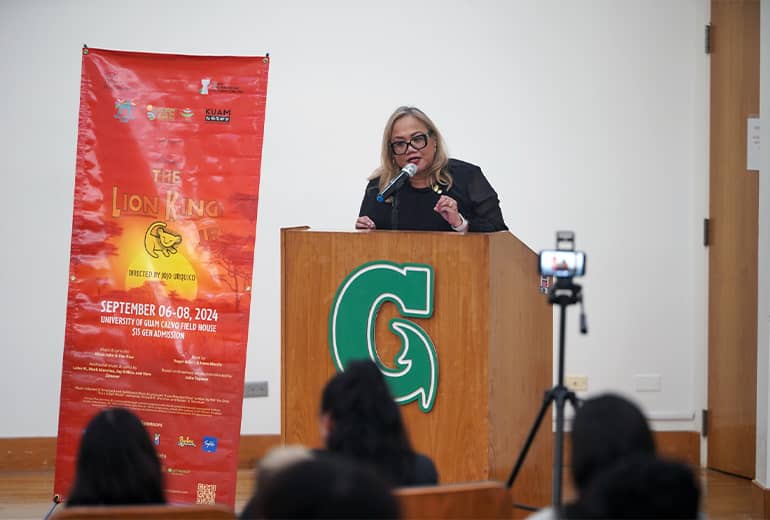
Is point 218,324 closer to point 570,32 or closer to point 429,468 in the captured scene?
point 429,468

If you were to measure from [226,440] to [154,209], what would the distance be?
36.4 inches

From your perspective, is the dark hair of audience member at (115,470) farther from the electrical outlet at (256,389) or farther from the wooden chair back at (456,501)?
the electrical outlet at (256,389)

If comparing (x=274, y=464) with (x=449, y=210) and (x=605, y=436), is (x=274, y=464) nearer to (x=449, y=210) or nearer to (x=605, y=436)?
(x=605, y=436)

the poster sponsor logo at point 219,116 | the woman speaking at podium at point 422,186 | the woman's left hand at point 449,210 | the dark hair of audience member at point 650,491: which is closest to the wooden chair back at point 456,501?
the dark hair of audience member at point 650,491

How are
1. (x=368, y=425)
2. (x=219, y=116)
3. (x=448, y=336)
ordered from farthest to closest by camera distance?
(x=219, y=116), (x=448, y=336), (x=368, y=425)

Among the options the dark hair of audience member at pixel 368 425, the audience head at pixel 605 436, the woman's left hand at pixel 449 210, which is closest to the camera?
the audience head at pixel 605 436

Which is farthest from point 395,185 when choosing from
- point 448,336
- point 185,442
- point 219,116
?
point 185,442

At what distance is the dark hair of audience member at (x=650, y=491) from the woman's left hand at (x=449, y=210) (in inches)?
73.8

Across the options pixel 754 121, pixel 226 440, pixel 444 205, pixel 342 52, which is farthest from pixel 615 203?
pixel 226 440

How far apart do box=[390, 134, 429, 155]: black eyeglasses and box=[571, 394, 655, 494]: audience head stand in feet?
6.52

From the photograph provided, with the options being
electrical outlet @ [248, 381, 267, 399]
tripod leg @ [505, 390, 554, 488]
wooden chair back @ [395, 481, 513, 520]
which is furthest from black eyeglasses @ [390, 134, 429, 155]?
electrical outlet @ [248, 381, 267, 399]

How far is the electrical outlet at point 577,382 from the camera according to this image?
554cm

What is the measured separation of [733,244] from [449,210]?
2442mm

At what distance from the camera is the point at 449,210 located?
349 cm
